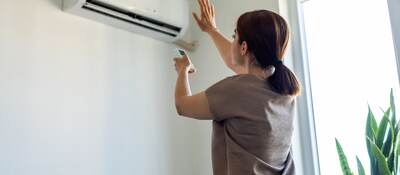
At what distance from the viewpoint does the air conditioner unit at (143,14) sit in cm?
204

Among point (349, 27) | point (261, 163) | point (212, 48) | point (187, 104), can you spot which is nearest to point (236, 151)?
point (261, 163)

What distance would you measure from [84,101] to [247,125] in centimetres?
111

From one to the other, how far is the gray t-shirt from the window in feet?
3.05

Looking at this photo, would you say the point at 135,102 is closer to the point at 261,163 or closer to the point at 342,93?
the point at 342,93

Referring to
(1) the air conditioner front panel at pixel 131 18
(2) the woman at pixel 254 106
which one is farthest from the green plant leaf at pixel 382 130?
(1) the air conditioner front panel at pixel 131 18

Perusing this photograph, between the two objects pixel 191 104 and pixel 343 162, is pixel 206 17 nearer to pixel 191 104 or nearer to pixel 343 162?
pixel 191 104

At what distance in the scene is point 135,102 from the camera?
7.27 ft

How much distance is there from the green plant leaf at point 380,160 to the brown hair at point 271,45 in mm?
686

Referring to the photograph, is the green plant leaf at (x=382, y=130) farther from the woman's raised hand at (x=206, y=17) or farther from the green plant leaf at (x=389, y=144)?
the woman's raised hand at (x=206, y=17)

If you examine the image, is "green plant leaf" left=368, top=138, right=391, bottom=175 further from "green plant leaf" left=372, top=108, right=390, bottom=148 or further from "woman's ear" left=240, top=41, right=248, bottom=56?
"woman's ear" left=240, top=41, right=248, bottom=56

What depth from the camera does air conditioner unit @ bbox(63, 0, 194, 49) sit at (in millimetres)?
2037

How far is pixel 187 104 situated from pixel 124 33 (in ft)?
3.96

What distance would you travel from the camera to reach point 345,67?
6.73 ft

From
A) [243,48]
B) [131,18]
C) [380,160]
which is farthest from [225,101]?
[131,18]
